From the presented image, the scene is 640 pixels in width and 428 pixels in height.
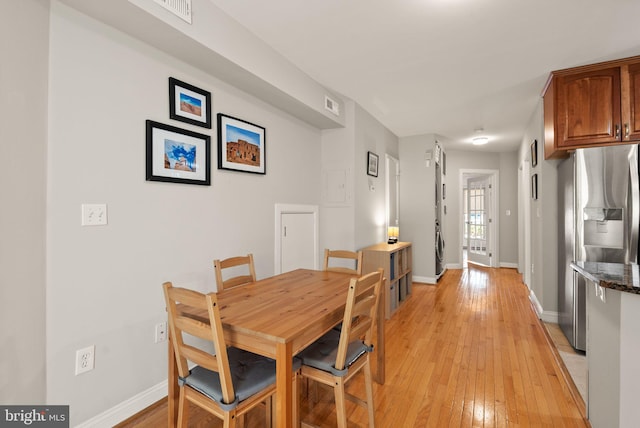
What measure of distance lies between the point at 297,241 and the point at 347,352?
6.02 feet

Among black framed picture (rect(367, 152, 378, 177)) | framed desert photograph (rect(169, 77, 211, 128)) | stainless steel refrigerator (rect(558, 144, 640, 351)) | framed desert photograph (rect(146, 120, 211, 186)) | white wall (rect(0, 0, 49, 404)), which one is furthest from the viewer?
black framed picture (rect(367, 152, 378, 177))

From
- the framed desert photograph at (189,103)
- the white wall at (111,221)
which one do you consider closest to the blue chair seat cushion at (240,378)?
the white wall at (111,221)

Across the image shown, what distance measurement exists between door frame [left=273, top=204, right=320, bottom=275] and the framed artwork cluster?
0.63 meters

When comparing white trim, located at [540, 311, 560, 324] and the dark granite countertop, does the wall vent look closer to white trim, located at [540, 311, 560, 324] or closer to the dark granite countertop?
the dark granite countertop

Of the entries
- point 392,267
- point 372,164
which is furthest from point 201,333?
point 372,164

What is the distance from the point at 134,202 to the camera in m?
1.84

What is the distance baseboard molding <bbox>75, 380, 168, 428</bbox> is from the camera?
5.43 feet

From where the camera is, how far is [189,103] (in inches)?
84.4

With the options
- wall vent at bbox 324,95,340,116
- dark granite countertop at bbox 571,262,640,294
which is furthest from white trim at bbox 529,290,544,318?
wall vent at bbox 324,95,340,116

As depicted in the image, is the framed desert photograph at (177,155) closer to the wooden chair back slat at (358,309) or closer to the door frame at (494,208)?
the wooden chair back slat at (358,309)

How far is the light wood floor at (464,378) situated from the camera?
181 centimetres

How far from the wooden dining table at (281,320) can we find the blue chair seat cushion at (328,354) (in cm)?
17

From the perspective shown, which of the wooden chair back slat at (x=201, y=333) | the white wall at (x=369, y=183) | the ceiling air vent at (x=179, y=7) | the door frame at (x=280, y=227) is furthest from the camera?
Answer: the white wall at (x=369, y=183)

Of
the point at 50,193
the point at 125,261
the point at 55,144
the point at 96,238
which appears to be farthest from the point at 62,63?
the point at 125,261
